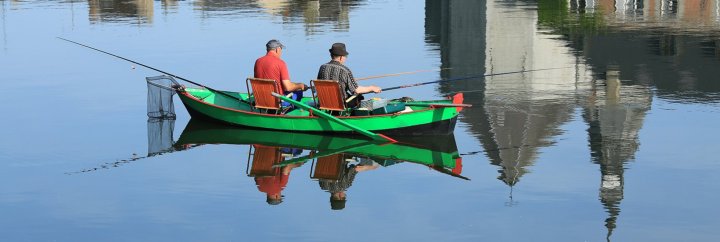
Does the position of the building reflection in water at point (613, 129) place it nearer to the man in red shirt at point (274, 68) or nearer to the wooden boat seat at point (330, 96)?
the wooden boat seat at point (330, 96)

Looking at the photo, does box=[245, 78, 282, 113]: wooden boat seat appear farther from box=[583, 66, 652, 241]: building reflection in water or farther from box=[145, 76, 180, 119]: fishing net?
box=[583, 66, 652, 241]: building reflection in water

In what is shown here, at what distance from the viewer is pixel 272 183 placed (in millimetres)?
25141

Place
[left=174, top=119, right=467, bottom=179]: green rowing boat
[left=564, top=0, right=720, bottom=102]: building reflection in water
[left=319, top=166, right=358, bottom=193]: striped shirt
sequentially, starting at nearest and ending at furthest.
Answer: [left=319, top=166, right=358, bottom=193]: striped shirt < [left=174, top=119, right=467, bottom=179]: green rowing boat < [left=564, top=0, right=720, bottom=102]: building reflection in water

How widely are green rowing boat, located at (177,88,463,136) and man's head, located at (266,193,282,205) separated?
5.52 meters

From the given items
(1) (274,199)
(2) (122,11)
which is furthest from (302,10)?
(1) (274,199)

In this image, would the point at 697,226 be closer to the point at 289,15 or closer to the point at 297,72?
the point at 297,72

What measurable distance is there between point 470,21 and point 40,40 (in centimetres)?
2575

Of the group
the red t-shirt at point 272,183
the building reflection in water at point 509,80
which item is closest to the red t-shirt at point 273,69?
the building reflection in water at point 509,80

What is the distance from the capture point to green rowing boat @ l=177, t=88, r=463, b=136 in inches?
1148

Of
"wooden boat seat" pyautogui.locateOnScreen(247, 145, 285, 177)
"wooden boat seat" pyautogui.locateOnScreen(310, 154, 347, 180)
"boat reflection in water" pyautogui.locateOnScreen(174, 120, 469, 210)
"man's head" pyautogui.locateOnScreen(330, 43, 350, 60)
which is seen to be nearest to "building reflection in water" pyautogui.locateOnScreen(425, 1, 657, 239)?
"boat reflection in water" pyautogui.locateOnScreen(174, 120, 469, 210)

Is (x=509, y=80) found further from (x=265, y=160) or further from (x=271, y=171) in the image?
(x=271, y=171)

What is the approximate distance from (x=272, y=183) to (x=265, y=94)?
18.2ft

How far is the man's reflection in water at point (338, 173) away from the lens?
77.9 feet

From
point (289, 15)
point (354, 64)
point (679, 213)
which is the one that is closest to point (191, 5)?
point (289, 15)
